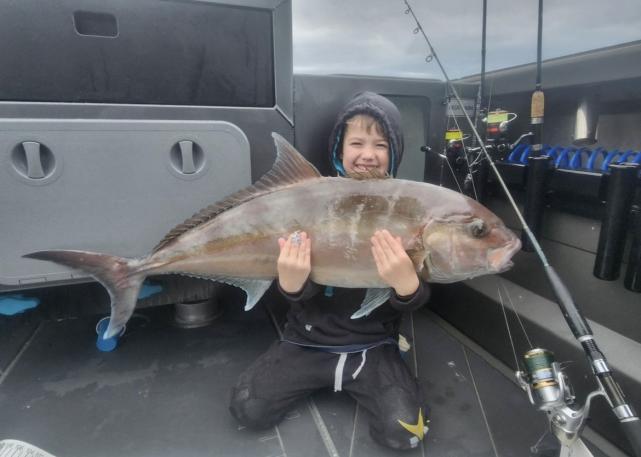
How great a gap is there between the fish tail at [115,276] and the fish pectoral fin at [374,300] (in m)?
0.90

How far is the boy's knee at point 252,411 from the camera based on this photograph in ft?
5.68

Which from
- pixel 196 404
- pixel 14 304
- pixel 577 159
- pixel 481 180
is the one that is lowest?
pixel 196 404

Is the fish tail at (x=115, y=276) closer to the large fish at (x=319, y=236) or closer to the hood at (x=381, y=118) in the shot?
the large fish at (x=319, y=236)

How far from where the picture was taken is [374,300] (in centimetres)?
163

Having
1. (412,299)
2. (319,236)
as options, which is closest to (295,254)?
(319,236)

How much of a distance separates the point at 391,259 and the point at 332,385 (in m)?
0.86

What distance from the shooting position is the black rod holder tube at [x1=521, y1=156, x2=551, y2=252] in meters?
2.12

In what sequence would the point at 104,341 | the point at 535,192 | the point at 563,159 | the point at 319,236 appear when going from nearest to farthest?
the point at 319,236 → the point at 535,192 → the point at 104,341 → the point at 563,159

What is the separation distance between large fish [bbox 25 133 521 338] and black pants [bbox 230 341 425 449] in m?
0.44

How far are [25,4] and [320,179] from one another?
1.32 metres

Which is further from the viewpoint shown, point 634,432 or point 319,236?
point 319,236

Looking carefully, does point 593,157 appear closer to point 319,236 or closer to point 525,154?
point 525,154

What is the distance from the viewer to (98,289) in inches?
84.0

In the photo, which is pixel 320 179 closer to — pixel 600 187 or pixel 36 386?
pixel 600 187
